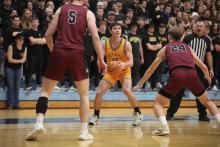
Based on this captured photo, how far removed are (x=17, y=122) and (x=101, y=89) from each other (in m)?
1.74

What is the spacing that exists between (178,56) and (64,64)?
192 centimetres

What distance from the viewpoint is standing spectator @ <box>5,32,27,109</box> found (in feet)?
36.2

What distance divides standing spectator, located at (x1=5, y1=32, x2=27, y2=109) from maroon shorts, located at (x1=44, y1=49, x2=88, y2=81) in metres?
5.23

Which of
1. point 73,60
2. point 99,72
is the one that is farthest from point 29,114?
point 73,60

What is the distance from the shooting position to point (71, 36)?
6.01 metres

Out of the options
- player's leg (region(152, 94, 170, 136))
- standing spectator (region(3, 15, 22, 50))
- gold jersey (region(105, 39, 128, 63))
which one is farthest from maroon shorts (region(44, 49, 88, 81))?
standing spectator (region(3, 15, 22, 50))

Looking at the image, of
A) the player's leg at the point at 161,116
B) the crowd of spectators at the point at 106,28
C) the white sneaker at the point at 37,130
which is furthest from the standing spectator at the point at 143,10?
the white sneaker at the point at 37,130

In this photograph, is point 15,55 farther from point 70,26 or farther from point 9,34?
point 70,26

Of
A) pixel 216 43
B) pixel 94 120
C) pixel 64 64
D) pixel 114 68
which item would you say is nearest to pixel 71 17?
pixel 64 64

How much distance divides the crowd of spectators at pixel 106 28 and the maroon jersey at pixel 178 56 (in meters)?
3.14

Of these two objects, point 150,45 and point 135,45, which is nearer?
point 135,45

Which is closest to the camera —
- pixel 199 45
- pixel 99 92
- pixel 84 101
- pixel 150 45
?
pixel 84 101

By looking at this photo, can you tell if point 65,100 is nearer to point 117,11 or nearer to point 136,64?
point 136,64

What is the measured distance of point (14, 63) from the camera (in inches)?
436
